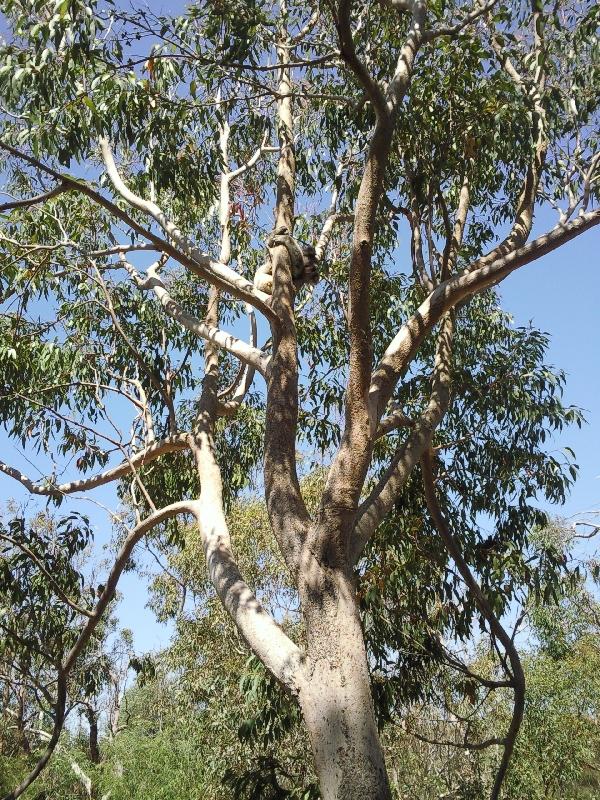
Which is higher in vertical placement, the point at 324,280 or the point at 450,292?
the point at 324,280

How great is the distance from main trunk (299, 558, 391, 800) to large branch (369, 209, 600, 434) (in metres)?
0.99

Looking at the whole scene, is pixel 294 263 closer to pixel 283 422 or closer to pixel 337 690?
pixel 283 422

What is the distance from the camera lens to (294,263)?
443 cm

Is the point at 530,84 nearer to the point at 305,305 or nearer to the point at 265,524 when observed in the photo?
the point at 305,305

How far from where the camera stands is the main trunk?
2641 mm

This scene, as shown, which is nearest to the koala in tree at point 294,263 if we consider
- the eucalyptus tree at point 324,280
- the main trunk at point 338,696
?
the eucalyptus tree at point 324,280

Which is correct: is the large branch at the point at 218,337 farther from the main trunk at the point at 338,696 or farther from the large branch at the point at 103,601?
the main trunk at the point at 338,696

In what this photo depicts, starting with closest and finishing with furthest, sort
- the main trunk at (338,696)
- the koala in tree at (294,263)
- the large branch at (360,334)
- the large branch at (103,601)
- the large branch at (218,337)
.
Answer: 1. the main trunk at (338,696)
2. the large branch at (360,334)
3. the large branch at (218,337)
4. the large branch at (103,601)
5. the koala in tree at (294,263)

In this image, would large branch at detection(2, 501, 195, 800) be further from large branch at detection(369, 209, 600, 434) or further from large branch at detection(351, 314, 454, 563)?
large branch at detection(369, 209, 600, 434)

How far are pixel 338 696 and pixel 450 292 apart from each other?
6.44 feet

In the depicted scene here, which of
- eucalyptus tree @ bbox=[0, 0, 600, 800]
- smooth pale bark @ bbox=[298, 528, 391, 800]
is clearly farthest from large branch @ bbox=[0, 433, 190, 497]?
smooth pale bark @ bbox=[298, 528, 391, 800]

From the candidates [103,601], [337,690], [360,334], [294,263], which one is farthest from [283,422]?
[103,601]

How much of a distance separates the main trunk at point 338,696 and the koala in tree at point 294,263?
6.26ft

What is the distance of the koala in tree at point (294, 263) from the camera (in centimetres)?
441
